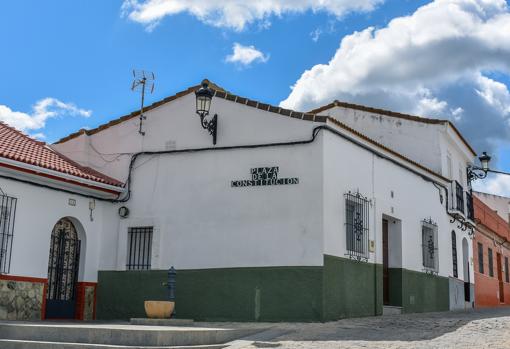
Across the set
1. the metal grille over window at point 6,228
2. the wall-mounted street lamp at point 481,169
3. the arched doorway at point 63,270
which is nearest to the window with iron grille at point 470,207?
the wall-mounted street lamp at point 481,169

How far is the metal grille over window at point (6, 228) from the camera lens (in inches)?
474

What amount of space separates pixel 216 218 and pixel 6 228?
12.8ft

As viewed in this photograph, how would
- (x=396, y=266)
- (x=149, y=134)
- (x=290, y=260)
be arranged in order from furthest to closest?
(x=396, y=266) < (x=149, y=134) < (x=290, y=260)

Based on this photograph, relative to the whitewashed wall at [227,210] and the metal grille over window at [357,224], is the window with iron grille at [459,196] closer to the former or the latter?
the metal grille over window at [357,224]

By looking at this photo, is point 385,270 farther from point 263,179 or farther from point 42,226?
point 42,226

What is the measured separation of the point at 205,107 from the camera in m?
13.4

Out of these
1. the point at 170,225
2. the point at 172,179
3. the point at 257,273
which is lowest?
the point at 257,273

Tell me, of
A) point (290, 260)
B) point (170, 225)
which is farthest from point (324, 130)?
point (170, 225)

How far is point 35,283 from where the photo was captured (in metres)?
12.6

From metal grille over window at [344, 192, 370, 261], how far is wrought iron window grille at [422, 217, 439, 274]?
3921 mm

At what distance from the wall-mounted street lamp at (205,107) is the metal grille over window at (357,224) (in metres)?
3.03

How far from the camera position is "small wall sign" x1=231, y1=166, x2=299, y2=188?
42.4 feet

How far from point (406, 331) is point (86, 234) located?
682 centimetres

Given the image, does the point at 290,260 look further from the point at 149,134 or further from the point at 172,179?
the point at 149,134
